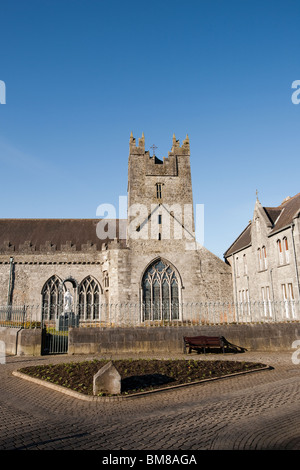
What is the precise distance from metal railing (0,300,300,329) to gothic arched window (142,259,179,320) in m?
0.09

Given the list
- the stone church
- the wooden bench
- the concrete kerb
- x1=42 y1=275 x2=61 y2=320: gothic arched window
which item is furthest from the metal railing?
the concrete kerb

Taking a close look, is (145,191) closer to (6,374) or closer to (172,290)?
(172,290)

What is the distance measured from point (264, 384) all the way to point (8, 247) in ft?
79.1

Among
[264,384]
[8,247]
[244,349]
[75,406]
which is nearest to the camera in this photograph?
[75,406]

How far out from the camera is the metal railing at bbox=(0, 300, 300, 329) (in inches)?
651

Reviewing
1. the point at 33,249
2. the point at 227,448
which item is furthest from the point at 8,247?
the point at 227,448

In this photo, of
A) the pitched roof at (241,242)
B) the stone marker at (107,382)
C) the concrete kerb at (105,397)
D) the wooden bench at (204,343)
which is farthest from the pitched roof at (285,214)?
the stone marker at (107,382)

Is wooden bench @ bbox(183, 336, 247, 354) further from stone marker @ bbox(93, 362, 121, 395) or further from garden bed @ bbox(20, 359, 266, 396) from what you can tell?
stone marker @ bbox(93, 362, 121, 395)

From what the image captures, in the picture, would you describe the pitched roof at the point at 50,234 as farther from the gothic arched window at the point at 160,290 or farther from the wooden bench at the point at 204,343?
the wooden bench at the point at 204,343

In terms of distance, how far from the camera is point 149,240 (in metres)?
26.8

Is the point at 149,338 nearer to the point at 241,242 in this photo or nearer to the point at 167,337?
the point at 167,337

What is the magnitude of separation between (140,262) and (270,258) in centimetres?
950

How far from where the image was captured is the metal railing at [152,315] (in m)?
Answer: 16.5

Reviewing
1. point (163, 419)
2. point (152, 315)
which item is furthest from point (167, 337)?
point (163, 419)
